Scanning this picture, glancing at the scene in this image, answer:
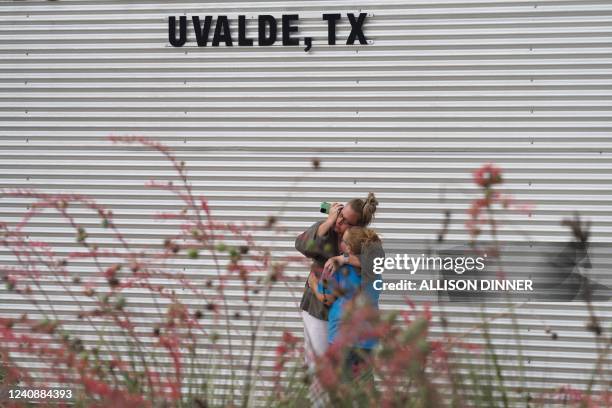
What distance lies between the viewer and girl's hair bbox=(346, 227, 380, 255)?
6.03 metres

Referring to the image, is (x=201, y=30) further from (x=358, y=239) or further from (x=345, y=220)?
(x=358, y=239)

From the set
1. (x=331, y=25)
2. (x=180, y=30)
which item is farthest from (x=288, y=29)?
(x=180, y=30)

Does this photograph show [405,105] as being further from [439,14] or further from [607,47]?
[607,47]

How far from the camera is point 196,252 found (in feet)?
11.1

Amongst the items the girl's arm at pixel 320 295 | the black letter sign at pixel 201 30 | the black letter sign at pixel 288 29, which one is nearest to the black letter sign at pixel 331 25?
the black letter sign at pixel 288 29

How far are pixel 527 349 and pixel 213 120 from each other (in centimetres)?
326

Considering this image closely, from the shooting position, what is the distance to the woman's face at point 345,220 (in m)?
6.36

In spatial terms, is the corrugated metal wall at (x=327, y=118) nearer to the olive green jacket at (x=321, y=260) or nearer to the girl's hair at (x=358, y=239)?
the olive green jacket at (x=321, y=260)

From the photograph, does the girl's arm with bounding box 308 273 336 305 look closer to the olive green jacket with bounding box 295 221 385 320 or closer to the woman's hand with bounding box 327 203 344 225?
the olive green jacket with bounding box 295 221 385 320

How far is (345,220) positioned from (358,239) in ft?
1.37

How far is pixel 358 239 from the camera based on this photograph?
605 centimetres

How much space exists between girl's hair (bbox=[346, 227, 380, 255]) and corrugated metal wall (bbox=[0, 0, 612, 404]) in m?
1.82

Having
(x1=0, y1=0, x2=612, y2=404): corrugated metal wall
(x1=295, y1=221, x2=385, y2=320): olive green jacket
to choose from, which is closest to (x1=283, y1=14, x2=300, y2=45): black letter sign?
(x1=0, y1=0, x2=612, y2=404): corrugated metal wall

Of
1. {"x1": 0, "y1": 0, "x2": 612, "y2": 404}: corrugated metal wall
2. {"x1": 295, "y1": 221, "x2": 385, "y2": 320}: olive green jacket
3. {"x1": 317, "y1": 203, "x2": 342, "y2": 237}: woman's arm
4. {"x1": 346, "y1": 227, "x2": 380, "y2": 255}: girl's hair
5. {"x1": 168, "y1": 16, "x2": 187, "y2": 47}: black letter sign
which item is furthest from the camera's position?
{"x1": 168, "y1": 16, "x2": 187, "y2": 47}: black letter sign
